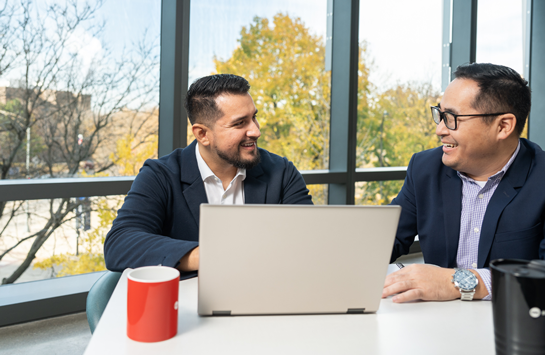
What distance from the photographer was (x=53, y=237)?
8.58 feet

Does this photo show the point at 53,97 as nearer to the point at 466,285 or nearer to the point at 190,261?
Result: the point at 190,261

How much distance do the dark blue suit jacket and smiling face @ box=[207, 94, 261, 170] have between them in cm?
62

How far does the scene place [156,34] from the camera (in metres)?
A: 2.80

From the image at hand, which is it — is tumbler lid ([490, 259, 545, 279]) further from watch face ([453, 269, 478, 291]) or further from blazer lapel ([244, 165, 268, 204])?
blazer lapel ([244, 165, 268, 204])

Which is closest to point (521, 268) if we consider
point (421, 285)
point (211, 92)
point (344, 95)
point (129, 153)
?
point (421, 285)

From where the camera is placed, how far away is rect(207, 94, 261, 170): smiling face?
1.69 meters

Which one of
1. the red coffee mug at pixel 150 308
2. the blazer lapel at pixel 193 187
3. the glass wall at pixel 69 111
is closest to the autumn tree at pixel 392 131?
the glass wall at pixel 69 111

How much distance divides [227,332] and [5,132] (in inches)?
87.0

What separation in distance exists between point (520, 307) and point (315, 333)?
39 cm

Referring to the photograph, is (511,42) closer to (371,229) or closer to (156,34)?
(156,34)

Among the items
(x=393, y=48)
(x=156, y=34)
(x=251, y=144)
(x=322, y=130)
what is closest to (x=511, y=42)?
(x=393, y=48)

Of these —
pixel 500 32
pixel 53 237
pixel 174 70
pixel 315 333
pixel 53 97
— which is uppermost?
pixel 500 32

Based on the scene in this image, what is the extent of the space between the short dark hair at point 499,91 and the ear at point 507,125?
0.02 meters

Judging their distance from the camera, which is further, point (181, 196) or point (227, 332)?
point (181, 196)
